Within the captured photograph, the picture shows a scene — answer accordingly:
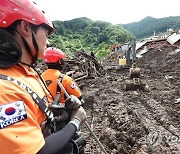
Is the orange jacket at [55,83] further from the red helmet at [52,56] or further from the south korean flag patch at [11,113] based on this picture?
the south korean flag patch at [11,113]

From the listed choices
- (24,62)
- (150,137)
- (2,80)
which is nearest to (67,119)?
(24,62)

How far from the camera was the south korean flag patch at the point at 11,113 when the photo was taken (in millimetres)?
1252

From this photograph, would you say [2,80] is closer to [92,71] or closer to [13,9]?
[13,9]

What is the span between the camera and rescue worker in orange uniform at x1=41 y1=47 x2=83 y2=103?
12.9ft

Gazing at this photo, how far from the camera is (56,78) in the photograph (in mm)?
4020

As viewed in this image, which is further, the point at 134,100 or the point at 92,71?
the point at 92,71

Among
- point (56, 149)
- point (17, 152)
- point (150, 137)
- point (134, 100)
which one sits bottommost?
point (134, 100)

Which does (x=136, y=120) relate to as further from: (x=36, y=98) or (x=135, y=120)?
(x=36, y=98)

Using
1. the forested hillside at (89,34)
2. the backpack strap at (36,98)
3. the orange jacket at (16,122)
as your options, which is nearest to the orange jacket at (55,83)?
the backpack strap at (36,98)

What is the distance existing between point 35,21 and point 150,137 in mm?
4277

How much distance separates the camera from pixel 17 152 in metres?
1.25
